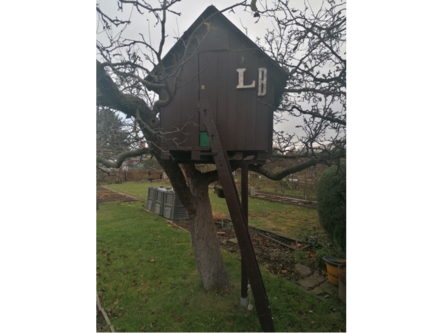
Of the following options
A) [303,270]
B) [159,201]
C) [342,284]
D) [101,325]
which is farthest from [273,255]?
[159,201]

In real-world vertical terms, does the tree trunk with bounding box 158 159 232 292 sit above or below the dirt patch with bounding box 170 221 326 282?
above

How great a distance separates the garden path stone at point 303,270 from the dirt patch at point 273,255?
0.08m

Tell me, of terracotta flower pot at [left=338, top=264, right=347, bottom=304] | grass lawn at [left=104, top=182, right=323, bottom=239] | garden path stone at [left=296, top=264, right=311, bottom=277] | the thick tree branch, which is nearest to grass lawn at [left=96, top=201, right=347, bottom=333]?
terracotta flower pot at [left=338, top=264, right=347, bottom=304]

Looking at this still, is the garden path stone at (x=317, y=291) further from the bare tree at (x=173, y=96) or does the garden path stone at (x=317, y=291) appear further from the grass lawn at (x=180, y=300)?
the bare tree at (x=173, y=96)

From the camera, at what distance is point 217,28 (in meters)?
2.15

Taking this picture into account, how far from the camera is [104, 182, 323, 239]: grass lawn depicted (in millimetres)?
6230

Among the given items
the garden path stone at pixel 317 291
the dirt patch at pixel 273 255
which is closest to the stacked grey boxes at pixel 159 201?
the dirt patch at pixel 273 255

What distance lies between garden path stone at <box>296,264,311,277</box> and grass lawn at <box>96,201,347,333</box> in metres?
0.56

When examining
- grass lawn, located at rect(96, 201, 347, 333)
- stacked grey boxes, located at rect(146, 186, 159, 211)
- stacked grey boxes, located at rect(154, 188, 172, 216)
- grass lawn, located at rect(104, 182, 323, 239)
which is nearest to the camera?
grass lawn, located at rect(96, 201, 347, 333)

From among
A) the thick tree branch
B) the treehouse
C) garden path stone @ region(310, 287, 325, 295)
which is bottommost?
garden path stone @ region(310, 287, 325, 295)

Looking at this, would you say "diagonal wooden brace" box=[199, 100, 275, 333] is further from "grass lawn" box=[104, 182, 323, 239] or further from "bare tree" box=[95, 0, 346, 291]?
"grass lawn" box=[104, 182, 323, 239]
